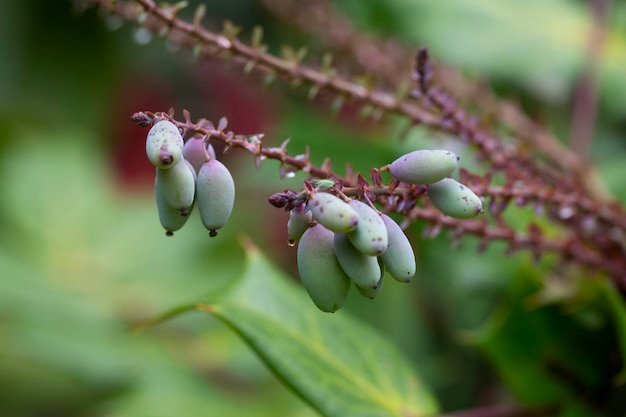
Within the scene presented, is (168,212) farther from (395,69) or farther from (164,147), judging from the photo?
(395,69)

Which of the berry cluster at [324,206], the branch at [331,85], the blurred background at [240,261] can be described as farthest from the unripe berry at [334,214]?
the blurred background at [240,261]

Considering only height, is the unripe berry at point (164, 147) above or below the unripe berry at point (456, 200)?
above

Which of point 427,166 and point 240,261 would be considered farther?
point 240,261

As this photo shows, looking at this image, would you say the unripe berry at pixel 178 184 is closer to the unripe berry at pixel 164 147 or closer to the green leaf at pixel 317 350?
the unripe berry at pixel 164 147

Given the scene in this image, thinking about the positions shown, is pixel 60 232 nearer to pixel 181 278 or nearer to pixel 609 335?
pixel 181 278

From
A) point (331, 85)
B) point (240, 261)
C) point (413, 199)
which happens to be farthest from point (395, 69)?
point (240, 261)

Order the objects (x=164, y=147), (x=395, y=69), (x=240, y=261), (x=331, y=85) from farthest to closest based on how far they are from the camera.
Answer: (x=240, y=261) < (x=395, y=69) < (x=331, y=85) < (x=164, y=147)
